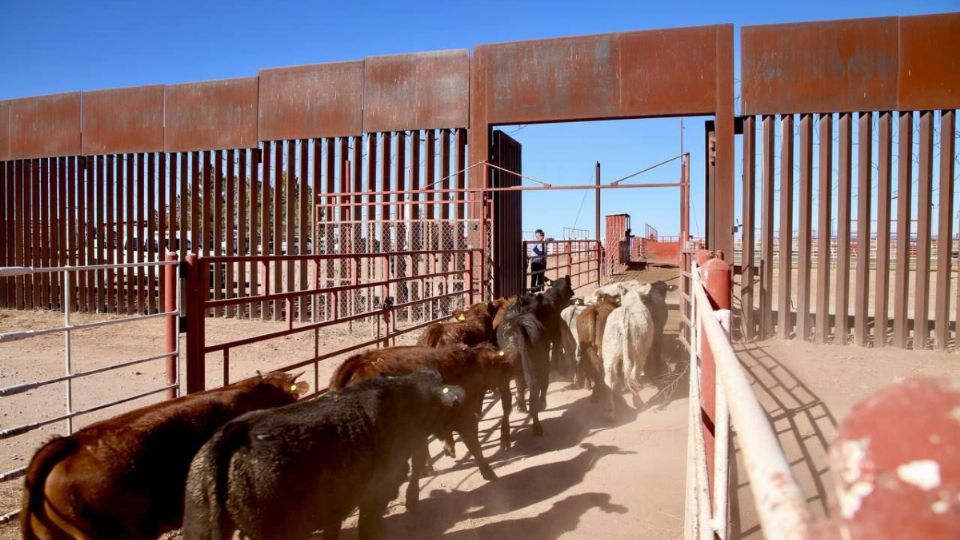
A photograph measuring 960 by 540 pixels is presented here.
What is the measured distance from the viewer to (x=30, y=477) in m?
3.04

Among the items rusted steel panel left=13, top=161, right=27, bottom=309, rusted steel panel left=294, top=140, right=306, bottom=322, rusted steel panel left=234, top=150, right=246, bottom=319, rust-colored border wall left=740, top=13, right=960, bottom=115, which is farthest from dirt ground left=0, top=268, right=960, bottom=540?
rusted steel panel left=13, top=161, right=27, bottom=309

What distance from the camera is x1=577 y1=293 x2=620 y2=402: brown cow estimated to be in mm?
7227

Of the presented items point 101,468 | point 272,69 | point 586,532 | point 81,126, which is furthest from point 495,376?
point 81,126

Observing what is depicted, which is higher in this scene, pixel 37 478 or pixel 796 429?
pixel 37 478

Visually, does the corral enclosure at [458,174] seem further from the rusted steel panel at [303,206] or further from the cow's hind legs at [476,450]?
the cow's hind legs at [476,450]

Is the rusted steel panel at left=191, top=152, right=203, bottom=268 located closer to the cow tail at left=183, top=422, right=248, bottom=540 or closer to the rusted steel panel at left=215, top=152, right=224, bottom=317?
Result: the rusted steel panel at left=215, top=152, right=224, bottom=317

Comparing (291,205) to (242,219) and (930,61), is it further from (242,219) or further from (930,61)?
(930,61)

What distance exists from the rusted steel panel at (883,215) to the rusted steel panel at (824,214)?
2.46 ft

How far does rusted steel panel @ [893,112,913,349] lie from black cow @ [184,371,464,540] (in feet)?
32.2

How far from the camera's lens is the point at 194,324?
4711mm

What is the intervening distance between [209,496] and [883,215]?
1118cm

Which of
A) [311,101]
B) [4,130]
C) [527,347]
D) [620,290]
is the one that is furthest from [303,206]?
[4,130]

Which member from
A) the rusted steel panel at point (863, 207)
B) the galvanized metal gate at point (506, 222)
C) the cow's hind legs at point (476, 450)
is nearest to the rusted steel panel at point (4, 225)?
the galvanized metal gate at point (506, 222)

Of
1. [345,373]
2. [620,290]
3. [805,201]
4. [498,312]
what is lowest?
[345,373]
